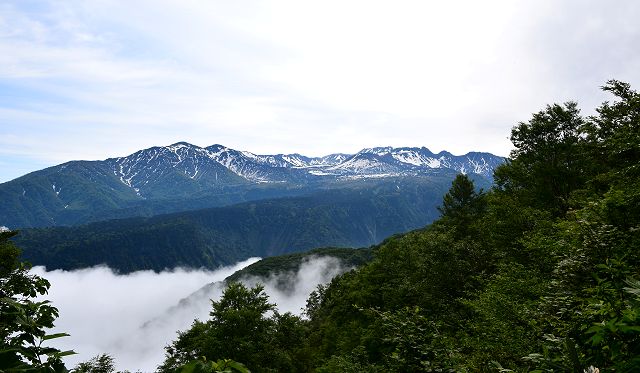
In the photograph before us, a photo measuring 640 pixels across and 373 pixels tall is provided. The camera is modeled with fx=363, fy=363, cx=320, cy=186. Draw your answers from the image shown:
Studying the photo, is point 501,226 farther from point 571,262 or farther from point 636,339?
point 636,339

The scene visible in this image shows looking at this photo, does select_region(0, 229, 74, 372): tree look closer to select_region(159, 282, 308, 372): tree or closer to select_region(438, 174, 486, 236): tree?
select_region(159, 282, 308, 372): tree

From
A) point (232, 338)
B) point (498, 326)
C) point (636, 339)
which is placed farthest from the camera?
point (232, 338)

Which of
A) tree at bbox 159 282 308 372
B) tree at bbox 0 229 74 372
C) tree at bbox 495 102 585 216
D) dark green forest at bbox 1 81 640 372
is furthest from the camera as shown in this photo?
tree at bbox 495 102 585 216

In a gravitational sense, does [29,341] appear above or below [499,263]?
above

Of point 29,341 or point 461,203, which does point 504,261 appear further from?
point 29,341

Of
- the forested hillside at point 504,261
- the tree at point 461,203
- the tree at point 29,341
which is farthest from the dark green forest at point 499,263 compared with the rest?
the tree at point 29,341

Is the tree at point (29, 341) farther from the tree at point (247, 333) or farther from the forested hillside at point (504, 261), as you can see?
the tree at point (247, 333)

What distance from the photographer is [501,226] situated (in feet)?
100

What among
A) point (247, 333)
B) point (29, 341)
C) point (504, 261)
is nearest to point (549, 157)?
point (504, 261)

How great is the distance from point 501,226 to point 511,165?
13216mm

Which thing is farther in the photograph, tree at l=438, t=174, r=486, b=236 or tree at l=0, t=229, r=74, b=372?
tree at l=438, t=174, r=486, b=236

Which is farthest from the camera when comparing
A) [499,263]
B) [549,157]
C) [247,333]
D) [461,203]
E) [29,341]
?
[461,203]

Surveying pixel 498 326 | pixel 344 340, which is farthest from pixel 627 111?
pixel 344 340

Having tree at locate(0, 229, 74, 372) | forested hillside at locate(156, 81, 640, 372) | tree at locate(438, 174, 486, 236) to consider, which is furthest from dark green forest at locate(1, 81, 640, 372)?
tree at locate(0, 229, 74, 372)
